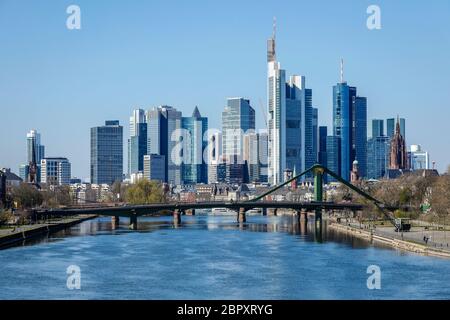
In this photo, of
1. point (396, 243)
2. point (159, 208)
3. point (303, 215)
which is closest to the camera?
point (396, 243)

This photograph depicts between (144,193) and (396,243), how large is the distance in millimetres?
68433

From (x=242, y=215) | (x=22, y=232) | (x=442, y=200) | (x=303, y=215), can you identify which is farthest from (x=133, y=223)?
(x=442, y=200)

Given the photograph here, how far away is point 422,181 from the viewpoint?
3816 inches

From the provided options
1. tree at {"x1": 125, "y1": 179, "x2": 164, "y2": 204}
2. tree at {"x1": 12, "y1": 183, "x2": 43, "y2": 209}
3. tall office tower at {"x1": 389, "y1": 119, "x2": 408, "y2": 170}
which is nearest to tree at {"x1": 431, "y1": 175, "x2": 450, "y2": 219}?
tree at {"x1": 12, "y1": 183, "x2": 43, "y2": 209}

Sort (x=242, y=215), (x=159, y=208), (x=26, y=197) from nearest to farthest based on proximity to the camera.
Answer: (x=159, y=208) → (x=26, y=197) → (x=242, y=215)

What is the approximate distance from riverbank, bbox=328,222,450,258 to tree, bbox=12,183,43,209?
35337 mm

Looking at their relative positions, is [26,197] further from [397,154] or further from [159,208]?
[397,154]

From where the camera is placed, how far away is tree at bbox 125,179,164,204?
120875 mm

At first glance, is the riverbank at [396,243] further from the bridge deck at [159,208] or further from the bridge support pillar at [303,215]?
the bridge support pillar at [303,215]

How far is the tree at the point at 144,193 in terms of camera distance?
12088cm

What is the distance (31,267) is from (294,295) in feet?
47.0

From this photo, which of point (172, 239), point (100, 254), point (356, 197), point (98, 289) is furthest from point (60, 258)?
point (356, 197)

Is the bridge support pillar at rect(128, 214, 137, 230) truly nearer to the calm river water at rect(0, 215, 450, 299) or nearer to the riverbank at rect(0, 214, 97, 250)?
the riverbank at rect(0, 214, 97, 250)

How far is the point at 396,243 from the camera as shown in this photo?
57.7 meters
